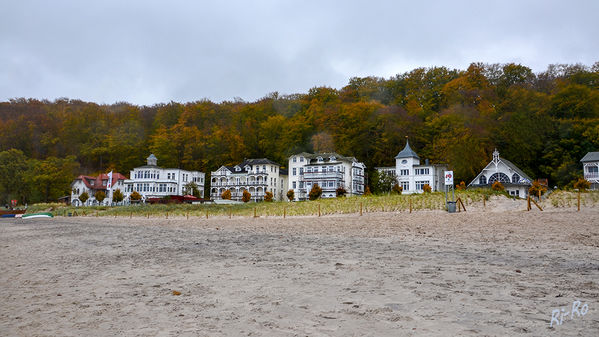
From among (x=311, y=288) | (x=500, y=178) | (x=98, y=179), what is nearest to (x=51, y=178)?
(x=98, y=179)

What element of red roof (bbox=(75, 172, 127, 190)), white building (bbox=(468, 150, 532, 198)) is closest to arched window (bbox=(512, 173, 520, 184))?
white building (bbox=(468, 150, 532, 198))

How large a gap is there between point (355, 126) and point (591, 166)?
122 ft

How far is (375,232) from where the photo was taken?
18703 mm

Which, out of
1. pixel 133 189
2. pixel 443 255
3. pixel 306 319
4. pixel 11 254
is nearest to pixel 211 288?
pixel 306 319

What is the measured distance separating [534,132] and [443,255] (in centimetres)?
6174

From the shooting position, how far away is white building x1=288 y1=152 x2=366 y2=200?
7162cm

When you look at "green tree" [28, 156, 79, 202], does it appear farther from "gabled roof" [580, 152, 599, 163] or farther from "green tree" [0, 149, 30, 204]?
"gabled roof" [580, 152, 599, 163]

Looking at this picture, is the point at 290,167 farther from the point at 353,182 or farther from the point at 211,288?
the point at 211,288

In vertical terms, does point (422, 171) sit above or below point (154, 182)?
above

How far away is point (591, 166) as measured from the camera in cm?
5719

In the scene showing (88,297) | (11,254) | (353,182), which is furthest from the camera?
(353,182)

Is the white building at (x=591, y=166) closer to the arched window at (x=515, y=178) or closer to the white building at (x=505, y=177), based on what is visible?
the white building at (x=505, y=177)

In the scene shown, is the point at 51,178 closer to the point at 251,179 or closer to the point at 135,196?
the point at 135,196

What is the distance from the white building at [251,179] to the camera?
7869 cm
